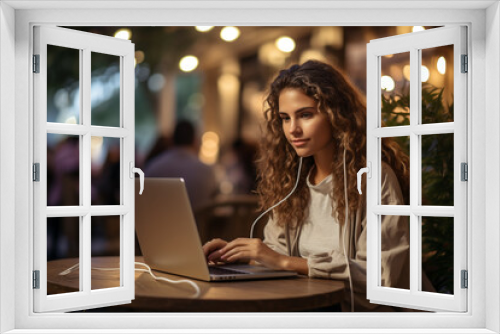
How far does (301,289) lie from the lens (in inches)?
103

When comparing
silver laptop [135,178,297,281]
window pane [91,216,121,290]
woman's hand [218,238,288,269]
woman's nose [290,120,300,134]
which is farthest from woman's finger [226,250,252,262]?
window pane [91,216,121,290]

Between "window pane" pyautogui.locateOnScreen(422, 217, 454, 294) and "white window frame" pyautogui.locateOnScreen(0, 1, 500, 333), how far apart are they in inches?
25.9

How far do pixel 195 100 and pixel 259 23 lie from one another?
12.2 ft

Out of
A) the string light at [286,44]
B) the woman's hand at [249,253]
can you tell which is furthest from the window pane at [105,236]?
the woman's hand at [249,253]

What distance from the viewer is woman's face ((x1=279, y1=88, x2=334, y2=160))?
420cm

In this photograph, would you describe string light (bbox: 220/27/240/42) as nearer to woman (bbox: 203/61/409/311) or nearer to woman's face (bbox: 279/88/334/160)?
woman (bbox: 203/61/409/311)

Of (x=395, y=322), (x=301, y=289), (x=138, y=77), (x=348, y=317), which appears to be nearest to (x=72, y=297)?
(x=301, y=289)

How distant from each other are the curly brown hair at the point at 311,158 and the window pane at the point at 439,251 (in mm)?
286

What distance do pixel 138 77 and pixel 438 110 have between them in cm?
377

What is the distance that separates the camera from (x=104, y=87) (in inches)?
229

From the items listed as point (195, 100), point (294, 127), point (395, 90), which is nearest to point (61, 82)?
point (195, 100)

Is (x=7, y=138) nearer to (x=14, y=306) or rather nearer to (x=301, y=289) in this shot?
(x=14, y=306)

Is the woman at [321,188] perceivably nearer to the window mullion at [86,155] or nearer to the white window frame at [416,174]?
the white window frame at [416,174]

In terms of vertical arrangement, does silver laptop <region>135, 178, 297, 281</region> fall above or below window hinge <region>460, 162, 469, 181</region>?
below
